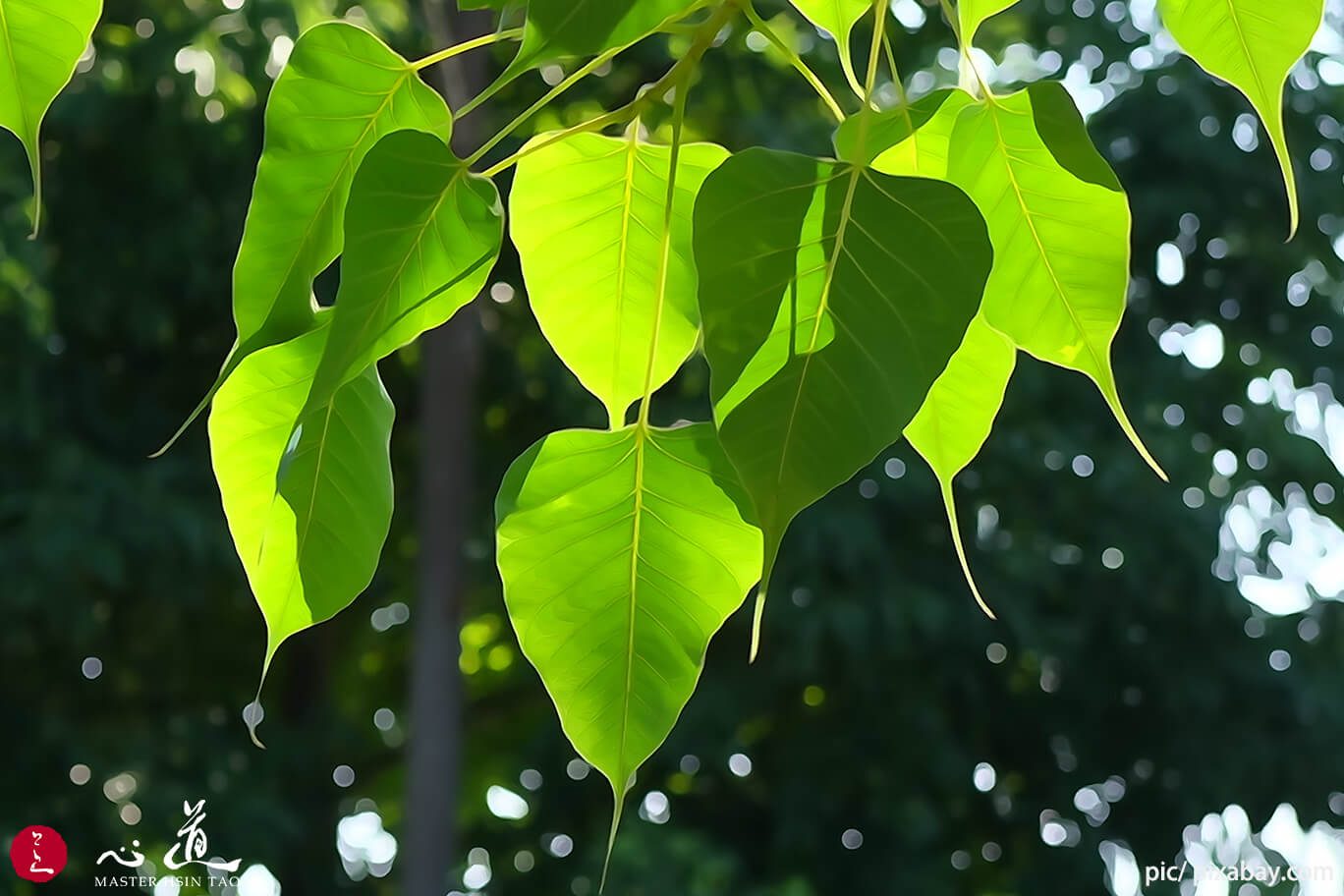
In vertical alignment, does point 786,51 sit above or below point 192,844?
above

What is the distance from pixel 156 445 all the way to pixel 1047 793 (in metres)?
1.89

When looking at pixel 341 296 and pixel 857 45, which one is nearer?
pixel 341 296

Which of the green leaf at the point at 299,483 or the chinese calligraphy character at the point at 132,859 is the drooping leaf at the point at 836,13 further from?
the chinese calligraphy character at the point at 132,859

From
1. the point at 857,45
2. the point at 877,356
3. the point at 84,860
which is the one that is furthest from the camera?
the point at 857,45

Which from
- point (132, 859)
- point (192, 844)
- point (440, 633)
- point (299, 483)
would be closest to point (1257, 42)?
point (299, 483)

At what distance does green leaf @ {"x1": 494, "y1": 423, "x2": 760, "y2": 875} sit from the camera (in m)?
0.20

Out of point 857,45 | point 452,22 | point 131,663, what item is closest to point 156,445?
point 131,663

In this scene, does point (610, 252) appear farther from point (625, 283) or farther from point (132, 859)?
point (132, 859)

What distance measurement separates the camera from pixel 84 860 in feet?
7.92

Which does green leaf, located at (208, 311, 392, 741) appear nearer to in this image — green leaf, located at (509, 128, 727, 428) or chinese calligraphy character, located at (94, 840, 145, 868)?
green leaf, located at (509, 128, 727, 428)

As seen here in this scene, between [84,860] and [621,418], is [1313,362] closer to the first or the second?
[84,860]

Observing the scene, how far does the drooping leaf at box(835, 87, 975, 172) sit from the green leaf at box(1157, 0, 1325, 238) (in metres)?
0.03

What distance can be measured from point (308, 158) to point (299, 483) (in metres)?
0.05

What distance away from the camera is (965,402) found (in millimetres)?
214
